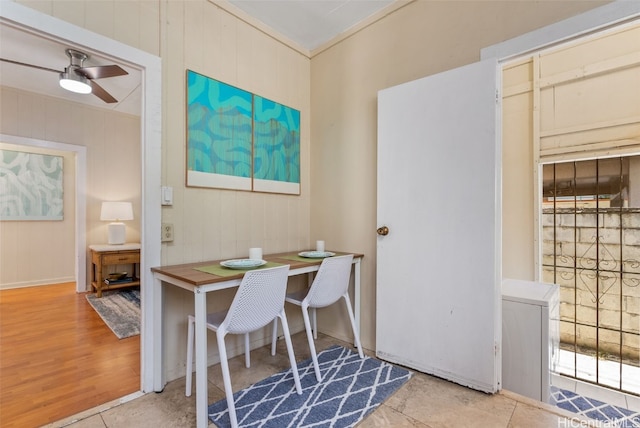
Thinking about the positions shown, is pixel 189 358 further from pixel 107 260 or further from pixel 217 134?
pixel 107 260

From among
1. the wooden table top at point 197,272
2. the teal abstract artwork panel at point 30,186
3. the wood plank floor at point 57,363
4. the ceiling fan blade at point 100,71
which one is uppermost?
the ceiling fan blade at point 100,71

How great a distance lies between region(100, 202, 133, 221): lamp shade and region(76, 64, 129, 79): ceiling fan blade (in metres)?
2.19

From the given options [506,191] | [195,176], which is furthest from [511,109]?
[195,176]

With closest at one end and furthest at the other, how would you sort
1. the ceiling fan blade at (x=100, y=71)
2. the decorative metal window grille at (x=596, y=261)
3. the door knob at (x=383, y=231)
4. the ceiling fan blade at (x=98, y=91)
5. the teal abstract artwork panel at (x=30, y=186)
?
1. the door knob at (x=383, y=231)
2. the decorative metal window grille at (x=596, y=261)
3. the ceiling fan blade at (x=100, y=71)
4. the ceiling fan blade at (x=98, y=91)
5. the teal abstract artwork panel at (x=30, y=186)

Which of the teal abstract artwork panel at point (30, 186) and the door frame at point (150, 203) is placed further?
the teal abstract artwork panel at point (30, 186)

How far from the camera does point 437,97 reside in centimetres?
197

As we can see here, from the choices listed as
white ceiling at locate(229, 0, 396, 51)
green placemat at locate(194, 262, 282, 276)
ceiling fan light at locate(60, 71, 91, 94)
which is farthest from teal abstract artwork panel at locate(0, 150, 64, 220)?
green placemat at locate(194, 262, 282, 276)

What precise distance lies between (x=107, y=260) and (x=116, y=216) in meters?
0.69

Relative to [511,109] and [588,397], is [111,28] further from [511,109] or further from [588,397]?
[588,397]

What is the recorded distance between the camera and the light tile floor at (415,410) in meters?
1.53

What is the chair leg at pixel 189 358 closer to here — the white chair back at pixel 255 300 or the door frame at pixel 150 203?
the door frame at pixel 150 203

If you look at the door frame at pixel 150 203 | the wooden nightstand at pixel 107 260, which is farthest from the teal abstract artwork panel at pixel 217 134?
the wooden nightstand at pixel 107 260

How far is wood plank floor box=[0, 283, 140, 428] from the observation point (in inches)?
67.1

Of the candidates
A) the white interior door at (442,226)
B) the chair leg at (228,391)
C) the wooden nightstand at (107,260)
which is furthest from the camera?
the wooden nightstand at (107,260)
